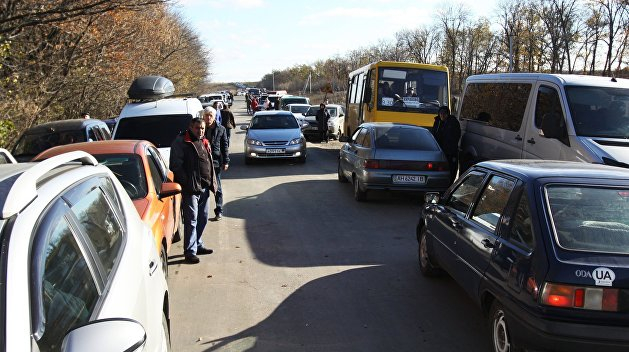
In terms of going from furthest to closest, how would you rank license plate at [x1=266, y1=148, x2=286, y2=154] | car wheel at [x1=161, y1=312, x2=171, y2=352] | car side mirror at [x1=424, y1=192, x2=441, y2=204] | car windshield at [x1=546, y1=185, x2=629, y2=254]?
license plate at [x1=266, y1=148, x2=286, y2=154]
car side mirror at [x1=424, y1=192, x2=441, y2=204]
car windshield at [x1=546, y1=185, x2=629, y2=254]
car wheel at [x1=161, y1=312, x2=171, y2=352]

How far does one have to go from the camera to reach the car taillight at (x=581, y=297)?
3.18 meters

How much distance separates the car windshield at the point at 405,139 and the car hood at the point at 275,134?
18.8ft

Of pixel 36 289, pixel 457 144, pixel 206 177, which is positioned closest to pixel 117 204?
pixel 36 289

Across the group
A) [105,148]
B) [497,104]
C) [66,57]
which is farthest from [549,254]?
[66,57]

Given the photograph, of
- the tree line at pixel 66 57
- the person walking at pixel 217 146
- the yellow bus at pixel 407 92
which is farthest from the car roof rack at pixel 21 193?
the yellow bus at pixel 407 92

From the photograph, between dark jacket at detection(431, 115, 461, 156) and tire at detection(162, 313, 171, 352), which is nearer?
tire at detection(162, 313, 171, 352)

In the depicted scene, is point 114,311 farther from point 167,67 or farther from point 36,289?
point 167,67

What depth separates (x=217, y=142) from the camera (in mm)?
8844

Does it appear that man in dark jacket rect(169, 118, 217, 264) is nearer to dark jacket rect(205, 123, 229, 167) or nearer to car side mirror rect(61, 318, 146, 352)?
dark jacket rect(205, 123, 229, 167)

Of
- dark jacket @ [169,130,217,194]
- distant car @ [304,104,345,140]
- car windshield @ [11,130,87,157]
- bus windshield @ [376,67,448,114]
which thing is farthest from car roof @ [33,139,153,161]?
distant car @ [304,104,345,140]

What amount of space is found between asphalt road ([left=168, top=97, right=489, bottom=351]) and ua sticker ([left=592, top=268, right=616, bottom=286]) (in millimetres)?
1320

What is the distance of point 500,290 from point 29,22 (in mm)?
11320

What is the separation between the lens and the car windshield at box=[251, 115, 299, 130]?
54.8ft

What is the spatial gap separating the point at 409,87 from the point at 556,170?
38.4 feet
